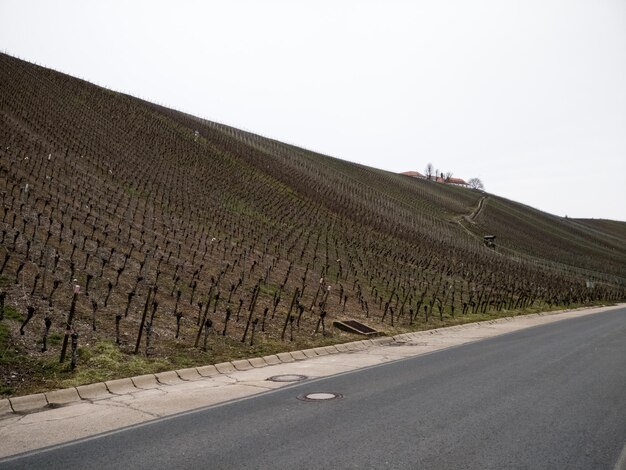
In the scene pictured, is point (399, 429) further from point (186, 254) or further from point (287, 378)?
point (186, 254)

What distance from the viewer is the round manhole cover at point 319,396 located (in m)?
A: 8.04

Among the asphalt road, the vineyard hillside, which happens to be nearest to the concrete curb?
the vineyard hillside

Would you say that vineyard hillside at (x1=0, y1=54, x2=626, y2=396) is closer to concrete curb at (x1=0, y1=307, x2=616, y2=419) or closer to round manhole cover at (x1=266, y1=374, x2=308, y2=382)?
concrete curb at (x1=0, y1=307, x2=616, y2=419)

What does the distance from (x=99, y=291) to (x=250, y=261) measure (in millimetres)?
10084

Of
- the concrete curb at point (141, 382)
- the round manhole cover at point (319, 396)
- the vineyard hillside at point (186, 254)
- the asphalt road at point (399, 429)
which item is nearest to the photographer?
the asphalt road at point (399, 429)

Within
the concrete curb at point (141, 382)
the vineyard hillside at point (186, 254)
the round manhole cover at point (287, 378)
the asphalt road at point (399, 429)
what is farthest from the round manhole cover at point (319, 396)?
the vineyard hillside at point (186, 254)

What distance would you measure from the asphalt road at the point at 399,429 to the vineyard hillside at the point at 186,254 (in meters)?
3.32

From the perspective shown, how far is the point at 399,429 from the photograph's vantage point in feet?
20.5

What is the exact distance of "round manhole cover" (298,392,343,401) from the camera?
8041mm

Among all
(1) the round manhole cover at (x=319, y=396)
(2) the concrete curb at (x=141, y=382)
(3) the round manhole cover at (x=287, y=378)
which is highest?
(1) the round manhole cover at (x=319, y=396)

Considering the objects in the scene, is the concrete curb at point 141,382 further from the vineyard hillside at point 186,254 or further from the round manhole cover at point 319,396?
the round manhole cover at point 319,396

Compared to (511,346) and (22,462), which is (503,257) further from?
(22,462)

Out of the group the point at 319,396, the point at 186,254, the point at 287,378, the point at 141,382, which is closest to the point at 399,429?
the point at 319,396

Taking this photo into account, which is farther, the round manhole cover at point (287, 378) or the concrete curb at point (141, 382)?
the round manhole cover at point (287, 378)
